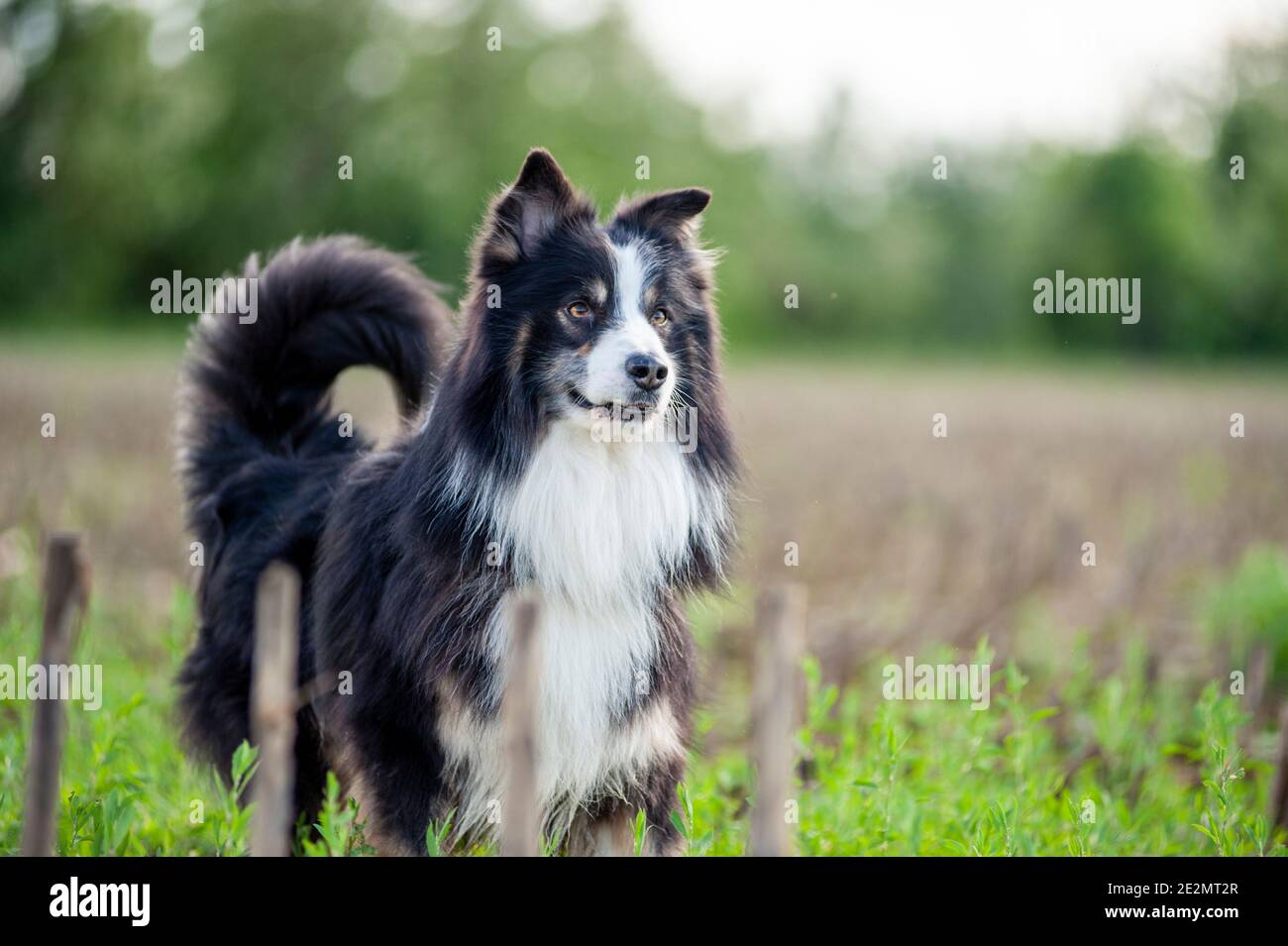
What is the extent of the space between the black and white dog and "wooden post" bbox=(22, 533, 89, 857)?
1.34 m

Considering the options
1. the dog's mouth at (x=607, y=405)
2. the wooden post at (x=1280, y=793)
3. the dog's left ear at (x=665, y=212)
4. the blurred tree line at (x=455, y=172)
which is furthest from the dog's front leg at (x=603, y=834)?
the blurred tree line at (x=455, y=172)

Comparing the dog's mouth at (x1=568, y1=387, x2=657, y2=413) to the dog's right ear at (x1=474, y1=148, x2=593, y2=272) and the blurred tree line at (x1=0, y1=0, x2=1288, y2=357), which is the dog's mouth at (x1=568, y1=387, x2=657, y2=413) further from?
the blurred tree line at (x1=0, y1=0, x2=1288, y2=357)

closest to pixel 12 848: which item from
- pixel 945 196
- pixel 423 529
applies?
pixel 423 529

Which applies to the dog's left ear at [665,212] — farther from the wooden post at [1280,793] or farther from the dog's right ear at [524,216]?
the wooden post at [1280,793]

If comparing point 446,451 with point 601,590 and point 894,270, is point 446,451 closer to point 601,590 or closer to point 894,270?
point 601,590

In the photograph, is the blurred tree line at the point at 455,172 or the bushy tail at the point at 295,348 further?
the blurred tree line at the point at 455,172

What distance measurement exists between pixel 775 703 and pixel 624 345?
1.72 meters

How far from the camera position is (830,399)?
20938 mm

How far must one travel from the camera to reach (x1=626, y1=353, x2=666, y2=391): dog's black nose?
147 inches

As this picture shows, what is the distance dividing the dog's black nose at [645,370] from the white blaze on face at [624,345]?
2 cm

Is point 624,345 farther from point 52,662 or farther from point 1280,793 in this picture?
point 1280,793

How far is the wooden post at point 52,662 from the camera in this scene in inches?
97.0

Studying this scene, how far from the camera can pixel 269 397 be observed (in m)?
5.23
